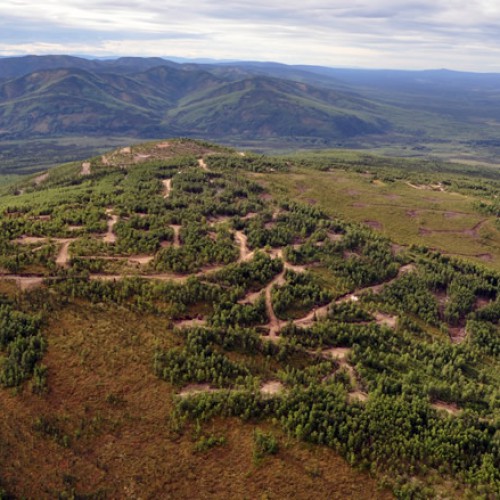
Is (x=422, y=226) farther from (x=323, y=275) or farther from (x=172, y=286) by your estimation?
(x=172, y=286)

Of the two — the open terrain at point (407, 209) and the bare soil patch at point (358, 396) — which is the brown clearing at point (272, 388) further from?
the open terrain at point (407, 209)

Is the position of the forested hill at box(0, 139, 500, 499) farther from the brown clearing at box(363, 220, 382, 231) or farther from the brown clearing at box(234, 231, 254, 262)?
the brown clearing at box(363, 220, 382, 231)

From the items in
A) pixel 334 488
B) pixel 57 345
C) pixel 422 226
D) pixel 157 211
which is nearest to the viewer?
pixel 334 488

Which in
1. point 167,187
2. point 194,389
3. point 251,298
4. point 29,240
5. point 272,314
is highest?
point 167,187

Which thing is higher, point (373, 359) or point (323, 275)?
point (323, 275)

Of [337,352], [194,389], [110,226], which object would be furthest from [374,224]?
[194,389]

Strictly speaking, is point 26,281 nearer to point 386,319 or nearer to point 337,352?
point 337,352

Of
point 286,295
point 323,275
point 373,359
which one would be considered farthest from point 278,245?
point 373,359

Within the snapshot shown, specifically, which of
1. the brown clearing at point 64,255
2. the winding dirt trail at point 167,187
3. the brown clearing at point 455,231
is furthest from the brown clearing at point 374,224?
the brown clearing at point 64,255
